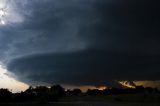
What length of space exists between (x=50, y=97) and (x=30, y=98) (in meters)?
11.0

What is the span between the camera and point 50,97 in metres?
156

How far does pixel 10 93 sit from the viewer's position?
153875 millimetres

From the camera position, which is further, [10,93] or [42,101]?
[10,93]

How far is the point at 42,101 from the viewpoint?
122 m

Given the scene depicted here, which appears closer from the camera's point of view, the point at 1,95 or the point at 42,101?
the point at 42,101

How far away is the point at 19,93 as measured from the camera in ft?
524

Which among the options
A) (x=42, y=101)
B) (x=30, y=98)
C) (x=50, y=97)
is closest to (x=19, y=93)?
(x=30, y=98)

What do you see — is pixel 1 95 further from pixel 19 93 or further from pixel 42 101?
pixel 42 101

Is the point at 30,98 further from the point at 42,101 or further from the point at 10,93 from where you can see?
the point at 42,101

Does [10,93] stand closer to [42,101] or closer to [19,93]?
[19,93]

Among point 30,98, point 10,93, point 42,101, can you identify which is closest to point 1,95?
point 10,93

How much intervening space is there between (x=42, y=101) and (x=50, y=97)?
3396 centimetres

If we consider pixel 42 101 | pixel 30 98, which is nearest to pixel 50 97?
pixel 30 98

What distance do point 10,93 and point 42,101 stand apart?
3719 cm
